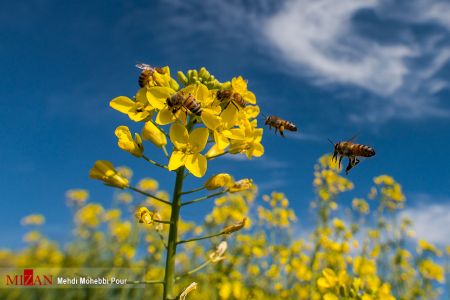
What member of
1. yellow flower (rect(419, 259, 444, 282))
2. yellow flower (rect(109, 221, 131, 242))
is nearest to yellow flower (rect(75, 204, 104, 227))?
yellow flower (rect(109, 221, 131, 242))

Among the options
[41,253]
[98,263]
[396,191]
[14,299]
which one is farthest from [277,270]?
[41,253]

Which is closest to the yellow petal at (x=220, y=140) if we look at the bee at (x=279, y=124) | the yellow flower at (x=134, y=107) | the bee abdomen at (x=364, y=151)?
the yellow flower at (x=134, y=107)

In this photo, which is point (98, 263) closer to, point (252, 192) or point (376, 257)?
point (252, 192)

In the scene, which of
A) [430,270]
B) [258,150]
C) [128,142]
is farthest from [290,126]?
[430,270]

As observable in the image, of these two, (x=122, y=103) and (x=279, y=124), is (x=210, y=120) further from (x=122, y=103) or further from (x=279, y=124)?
(x=279, y=124)

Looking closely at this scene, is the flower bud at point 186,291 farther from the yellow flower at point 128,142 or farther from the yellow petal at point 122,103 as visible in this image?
the yellow petal at point 122,103

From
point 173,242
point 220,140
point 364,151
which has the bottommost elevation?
point 173,242
